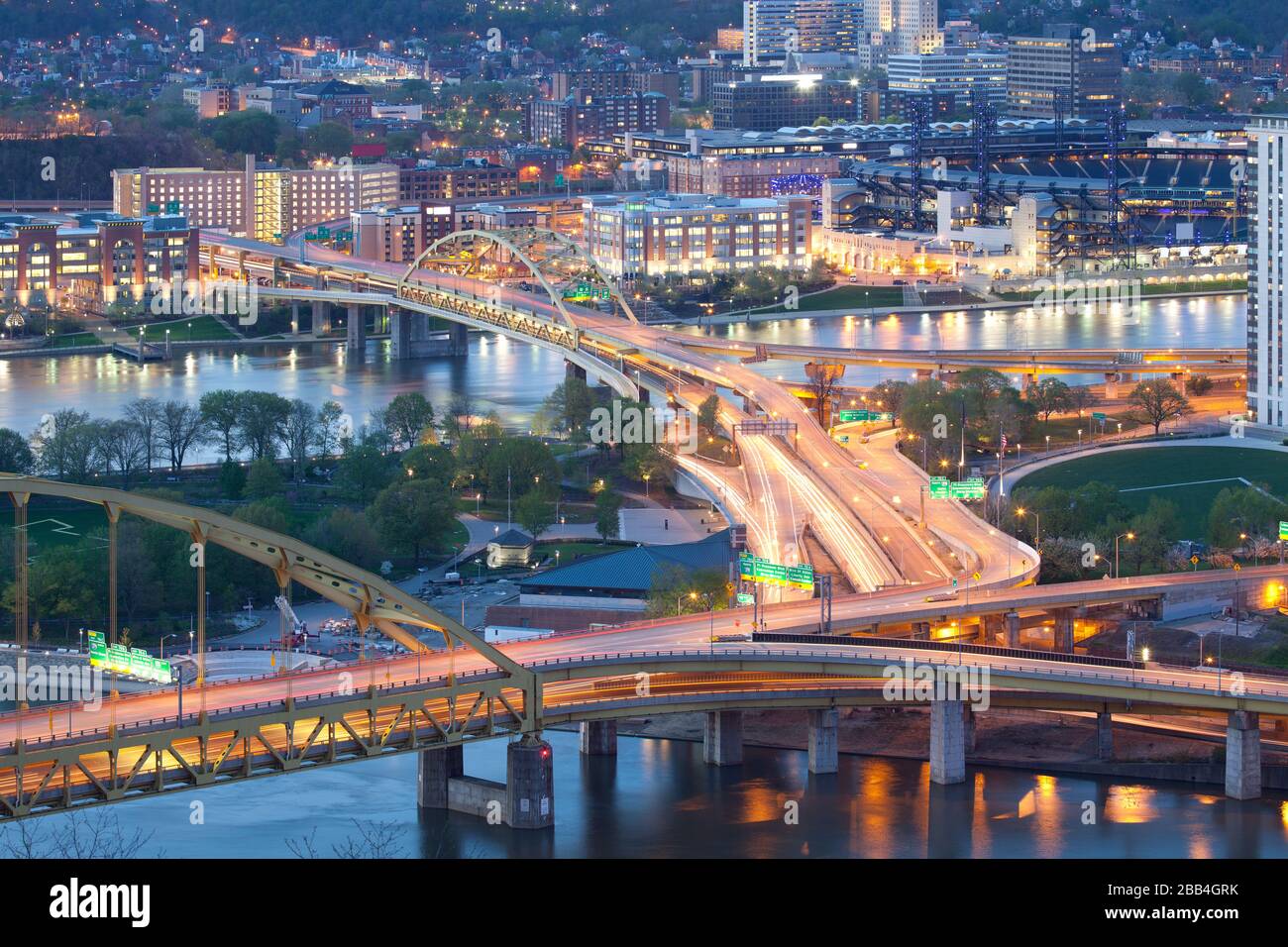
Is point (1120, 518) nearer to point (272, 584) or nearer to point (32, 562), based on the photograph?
point (272, 584)

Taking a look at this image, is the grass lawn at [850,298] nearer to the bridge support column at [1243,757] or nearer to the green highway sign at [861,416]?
the green highway sign at [861,416]

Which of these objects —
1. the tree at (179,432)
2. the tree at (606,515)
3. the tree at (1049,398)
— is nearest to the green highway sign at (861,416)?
the tree at (1049,398)

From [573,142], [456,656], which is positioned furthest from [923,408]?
[573,142]

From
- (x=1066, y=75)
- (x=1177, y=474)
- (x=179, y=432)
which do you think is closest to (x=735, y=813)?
(x=1177, y=474)

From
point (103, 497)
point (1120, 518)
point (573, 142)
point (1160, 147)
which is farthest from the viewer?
point (573, 142)

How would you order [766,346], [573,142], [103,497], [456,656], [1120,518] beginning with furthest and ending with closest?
[573,142] < [766,346] < [1120,518] < [456,656] < [103,497]

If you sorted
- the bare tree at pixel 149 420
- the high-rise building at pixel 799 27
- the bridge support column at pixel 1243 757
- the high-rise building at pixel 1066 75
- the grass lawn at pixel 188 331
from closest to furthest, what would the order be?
the bridge support column at pixel 1243 757
the bare tree at pixel 149 420
the grass lawn at pixel 188 331
the high-rise building at pixel 1066 75
the high-rise building at pixel 799 27
